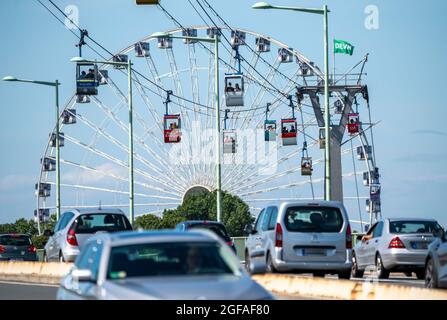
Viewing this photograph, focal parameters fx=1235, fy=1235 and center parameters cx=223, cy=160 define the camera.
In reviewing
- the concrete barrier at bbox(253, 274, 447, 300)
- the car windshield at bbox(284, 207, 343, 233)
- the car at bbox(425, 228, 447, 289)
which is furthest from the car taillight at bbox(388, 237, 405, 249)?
the car at bbox(425, 228, 447, 289)

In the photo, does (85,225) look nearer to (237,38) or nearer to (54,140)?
(237,38)

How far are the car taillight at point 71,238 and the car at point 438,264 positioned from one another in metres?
13.3

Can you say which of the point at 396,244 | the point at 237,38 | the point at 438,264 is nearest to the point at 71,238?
the point at 396,244

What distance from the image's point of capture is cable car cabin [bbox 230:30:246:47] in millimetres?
79037

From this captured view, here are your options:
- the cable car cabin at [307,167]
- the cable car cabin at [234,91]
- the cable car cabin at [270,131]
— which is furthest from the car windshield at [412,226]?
the cable car cabin at [307,167]

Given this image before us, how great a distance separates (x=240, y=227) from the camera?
142250mm

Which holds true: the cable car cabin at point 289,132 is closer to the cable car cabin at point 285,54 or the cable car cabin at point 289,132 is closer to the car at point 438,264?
the cable car cabin at point 285,54

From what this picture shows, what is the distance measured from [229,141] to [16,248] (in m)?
19.9

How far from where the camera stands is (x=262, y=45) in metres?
82.1

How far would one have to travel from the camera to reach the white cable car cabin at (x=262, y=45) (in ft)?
268

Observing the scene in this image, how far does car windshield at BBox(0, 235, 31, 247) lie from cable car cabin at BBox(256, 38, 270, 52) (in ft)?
120

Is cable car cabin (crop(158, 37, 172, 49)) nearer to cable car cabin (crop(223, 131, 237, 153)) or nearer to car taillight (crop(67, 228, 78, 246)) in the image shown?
cable car cabin (crop(223, 131, 237, 153))
